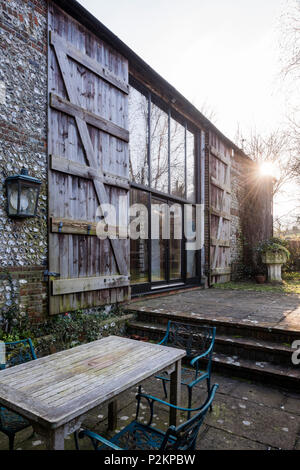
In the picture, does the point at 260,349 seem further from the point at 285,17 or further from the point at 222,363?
the point at 285,17

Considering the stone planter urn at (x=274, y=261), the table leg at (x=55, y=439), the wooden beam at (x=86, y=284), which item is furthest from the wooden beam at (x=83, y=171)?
the stone planter urn at (x=274, y=261)

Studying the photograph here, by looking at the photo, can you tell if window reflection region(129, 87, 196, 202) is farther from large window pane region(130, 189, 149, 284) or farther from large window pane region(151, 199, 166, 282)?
large window pane region(151, 199, 166, 282)

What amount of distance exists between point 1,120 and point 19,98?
0.40 m

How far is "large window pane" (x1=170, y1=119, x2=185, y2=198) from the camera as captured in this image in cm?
684

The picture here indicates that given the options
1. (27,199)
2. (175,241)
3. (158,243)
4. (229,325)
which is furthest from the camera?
(175,241)

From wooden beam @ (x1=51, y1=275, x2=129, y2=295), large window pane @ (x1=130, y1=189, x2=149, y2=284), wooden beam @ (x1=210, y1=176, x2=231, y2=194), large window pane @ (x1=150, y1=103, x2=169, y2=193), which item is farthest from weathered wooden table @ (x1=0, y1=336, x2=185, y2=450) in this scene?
wooden beam @ (x1=210, y1=176, x2=231, y2=194)

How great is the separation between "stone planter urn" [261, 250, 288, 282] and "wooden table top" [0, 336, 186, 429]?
7387mm

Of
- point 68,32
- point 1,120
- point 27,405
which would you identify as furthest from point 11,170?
point 27,405

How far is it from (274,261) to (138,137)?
574cm

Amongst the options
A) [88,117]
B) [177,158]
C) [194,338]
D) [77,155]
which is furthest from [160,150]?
[194,338]

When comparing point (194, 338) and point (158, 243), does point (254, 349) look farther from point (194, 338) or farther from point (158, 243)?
point (158, 243)

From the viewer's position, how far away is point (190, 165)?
24.8 ft

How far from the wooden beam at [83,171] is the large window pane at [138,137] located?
73cm

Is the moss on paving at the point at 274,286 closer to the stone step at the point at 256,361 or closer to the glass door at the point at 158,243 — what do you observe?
the glass door at the point at 158,243
